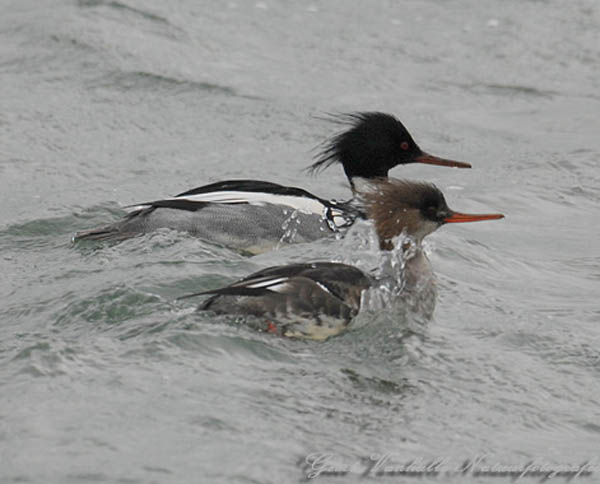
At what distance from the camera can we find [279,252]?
8.41 m

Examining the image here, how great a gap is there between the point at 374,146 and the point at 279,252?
127 cm

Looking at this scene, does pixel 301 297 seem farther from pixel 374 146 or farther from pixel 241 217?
pixel 374 146

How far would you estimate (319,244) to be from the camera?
847 centimetres

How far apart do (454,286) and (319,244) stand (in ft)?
3.99

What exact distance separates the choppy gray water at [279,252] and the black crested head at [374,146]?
76 centimetres

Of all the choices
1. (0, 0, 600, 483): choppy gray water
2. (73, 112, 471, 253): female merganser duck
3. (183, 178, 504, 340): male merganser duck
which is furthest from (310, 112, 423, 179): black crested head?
(183, 178, 504, 340): male merganser duck

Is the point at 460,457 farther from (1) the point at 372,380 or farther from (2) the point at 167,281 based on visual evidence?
(2) the point at 167,281

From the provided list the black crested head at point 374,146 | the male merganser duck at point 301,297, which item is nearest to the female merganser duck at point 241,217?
the black crested head at point 374,146

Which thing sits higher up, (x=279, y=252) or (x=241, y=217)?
(x=241, y=217)

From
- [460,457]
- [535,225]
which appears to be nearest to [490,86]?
[535,225]

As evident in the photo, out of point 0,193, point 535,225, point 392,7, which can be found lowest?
point 0,193

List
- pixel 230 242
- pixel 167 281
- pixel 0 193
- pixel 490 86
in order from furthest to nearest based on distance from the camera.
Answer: pixel 490 86 < pixel 0 193 < pixel 230 242 < pixel 167 281

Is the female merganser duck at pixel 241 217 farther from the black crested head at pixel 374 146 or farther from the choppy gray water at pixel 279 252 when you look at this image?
the black crested head at pixel 374 146

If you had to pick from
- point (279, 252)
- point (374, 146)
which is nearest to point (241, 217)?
point (279, 252)
